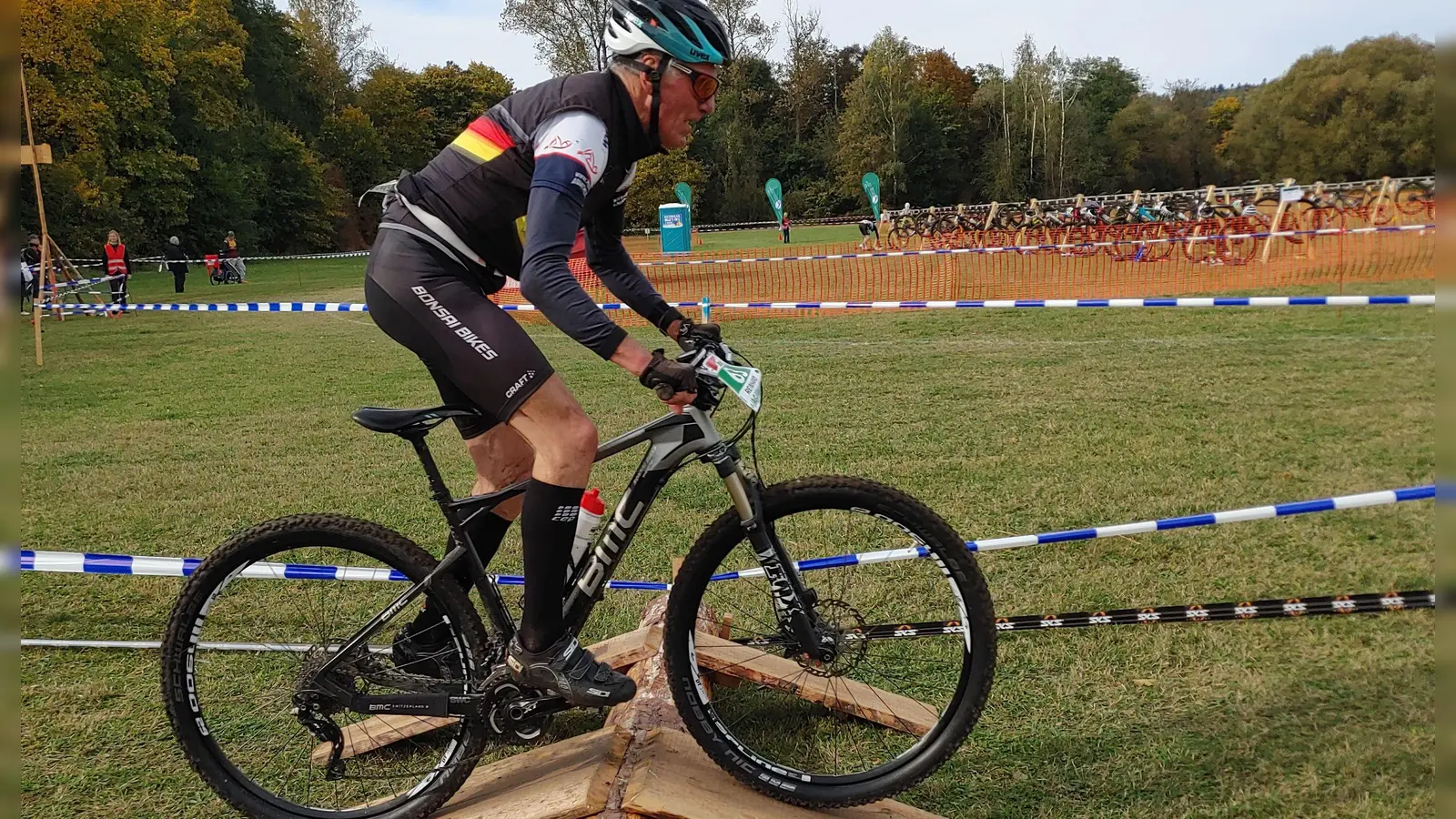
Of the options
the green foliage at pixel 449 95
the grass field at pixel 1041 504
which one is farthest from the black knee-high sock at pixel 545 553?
the green foliage at pixel 449 95

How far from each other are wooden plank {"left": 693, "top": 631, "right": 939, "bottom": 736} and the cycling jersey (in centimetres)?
123

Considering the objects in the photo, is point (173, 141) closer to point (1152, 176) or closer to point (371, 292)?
point (371, 292)

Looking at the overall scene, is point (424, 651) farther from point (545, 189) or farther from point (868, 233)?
point (868, 233)

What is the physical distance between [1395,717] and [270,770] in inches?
162

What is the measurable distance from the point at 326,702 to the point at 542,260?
168 cm

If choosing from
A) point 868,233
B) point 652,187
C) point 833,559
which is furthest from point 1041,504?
point 652,187

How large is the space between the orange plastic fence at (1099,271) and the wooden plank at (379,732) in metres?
16.7

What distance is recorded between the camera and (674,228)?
40.2m

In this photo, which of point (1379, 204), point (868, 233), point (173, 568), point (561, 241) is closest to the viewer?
point (561, 241)

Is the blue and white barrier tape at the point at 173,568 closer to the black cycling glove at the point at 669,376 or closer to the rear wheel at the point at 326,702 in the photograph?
the rear wheel at the point at 326,702

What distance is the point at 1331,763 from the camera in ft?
10.3

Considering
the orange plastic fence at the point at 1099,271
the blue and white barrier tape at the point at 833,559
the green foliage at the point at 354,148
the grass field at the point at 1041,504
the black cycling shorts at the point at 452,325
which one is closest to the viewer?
the black cycling shorts at the point at 452,325

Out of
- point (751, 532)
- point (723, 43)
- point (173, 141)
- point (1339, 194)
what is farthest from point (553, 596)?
point (173, 141)

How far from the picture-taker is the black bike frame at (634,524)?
9.64 ft
